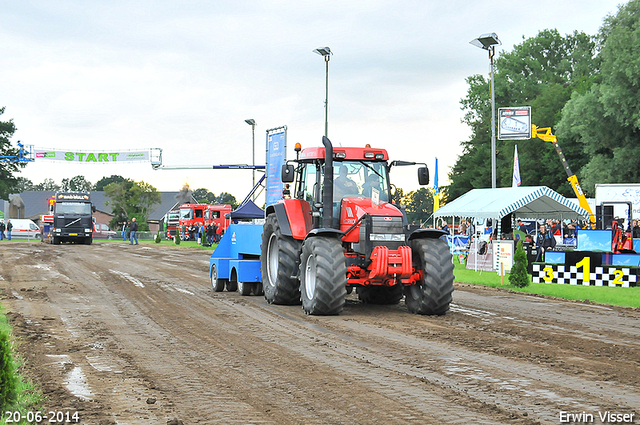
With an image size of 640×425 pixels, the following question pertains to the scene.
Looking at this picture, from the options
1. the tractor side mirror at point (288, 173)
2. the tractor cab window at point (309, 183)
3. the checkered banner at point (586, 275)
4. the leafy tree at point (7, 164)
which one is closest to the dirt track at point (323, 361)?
the tractor cab window at point (309, 183)

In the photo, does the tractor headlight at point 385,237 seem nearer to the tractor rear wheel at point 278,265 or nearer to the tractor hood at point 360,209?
the tractor hood at point 360,209

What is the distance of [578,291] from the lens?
15.4m

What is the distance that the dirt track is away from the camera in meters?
5.26

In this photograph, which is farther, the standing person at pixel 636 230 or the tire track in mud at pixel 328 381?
the standing person at pixel 636 230

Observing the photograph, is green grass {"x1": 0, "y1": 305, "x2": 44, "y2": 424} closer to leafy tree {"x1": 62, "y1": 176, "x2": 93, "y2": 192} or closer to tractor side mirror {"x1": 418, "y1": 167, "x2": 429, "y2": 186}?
tractor side mirror {"x1": 418, "y1": 167, "x2": 429, "y2": 186}

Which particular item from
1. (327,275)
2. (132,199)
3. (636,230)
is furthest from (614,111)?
(132,199)

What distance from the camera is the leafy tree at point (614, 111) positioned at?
116 feet

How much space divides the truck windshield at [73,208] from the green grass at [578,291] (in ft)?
95.2

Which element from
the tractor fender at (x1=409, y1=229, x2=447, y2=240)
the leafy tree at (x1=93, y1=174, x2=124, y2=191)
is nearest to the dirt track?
the tractor fender at (x1=409, y1=229, x2=447, y2=240)

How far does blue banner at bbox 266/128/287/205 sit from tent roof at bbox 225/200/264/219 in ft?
3.91

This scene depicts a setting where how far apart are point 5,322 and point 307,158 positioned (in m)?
5.42

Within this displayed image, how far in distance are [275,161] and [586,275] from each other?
38.2 feet

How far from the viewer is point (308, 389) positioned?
19.3ft

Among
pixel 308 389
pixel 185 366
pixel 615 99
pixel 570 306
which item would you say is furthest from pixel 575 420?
pixel 615 99
